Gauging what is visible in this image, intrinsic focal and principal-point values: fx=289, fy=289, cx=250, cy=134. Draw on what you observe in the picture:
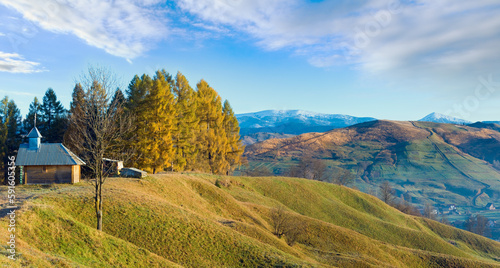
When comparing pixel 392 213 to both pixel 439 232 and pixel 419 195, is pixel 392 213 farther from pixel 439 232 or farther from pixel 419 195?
pixel 419 195

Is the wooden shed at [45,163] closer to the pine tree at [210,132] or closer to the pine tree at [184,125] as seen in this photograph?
the pine tree at [184,125]

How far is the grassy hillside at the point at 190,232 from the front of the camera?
17.1 m

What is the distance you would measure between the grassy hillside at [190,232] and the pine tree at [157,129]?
16.5 feet

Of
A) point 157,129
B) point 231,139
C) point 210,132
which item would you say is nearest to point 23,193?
point 157,129

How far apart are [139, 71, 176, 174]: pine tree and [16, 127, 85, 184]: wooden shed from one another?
35.6 ft

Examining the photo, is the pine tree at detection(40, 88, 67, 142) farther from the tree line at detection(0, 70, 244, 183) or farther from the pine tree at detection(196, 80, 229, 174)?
the pine tree at detection(196, 80, 229, 174)

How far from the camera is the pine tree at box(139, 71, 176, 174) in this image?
41000mm

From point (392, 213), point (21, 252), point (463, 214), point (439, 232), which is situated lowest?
point (463, 214)

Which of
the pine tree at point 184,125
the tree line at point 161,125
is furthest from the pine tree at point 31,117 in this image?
the pine tree at point 184,125

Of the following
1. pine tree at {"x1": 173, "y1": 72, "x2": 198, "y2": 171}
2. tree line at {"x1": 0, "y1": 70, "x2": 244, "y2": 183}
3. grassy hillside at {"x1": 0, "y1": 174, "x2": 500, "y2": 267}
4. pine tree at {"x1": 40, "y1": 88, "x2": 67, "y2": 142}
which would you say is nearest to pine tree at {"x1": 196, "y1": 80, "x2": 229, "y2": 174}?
tree line at {"x1": 0, "y1": 70, "x2": 244, "y2": 183}

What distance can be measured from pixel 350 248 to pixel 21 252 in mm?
33488

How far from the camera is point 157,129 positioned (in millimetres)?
41344

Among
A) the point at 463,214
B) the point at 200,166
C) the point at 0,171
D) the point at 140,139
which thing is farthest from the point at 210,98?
the point at 463,214

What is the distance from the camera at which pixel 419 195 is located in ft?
554
